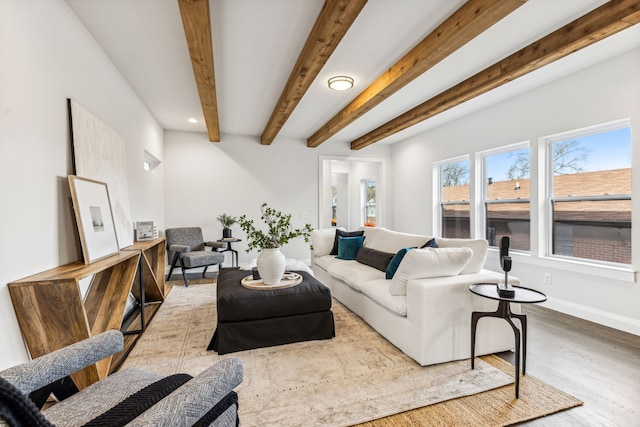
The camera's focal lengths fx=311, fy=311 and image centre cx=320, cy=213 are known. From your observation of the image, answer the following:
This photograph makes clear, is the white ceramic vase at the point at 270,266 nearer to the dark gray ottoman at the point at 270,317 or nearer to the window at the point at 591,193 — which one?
the dark gray ottoman at the point at 270,317

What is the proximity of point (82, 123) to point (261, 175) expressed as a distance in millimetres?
3827

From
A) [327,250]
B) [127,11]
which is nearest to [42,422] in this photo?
[127,11]

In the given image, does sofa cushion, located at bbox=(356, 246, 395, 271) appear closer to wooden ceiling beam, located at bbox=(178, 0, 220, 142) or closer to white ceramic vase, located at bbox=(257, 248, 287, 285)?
white ceramic vase, located at bbox=(257, 248, 287, 285)

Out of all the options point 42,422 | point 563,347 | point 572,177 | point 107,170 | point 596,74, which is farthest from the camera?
point 572,177

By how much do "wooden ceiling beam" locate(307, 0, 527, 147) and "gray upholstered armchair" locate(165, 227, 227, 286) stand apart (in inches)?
122

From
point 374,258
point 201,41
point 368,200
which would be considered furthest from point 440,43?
point 368,200

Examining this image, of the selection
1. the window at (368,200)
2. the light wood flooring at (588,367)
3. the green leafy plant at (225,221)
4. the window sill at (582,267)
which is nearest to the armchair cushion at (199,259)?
the green leafy plant at (225,221)

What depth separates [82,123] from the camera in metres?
2.39

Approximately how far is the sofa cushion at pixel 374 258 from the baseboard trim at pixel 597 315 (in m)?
1.99

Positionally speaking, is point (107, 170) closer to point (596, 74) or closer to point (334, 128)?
point (334, 128)

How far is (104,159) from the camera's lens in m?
2.81

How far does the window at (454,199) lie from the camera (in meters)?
5.12

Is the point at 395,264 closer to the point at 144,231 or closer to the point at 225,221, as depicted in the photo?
the point at 144,231

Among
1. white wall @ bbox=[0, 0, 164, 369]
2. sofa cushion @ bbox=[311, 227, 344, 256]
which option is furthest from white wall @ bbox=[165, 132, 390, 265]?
white wall @ bbox=[0, 0, 164, 369]
